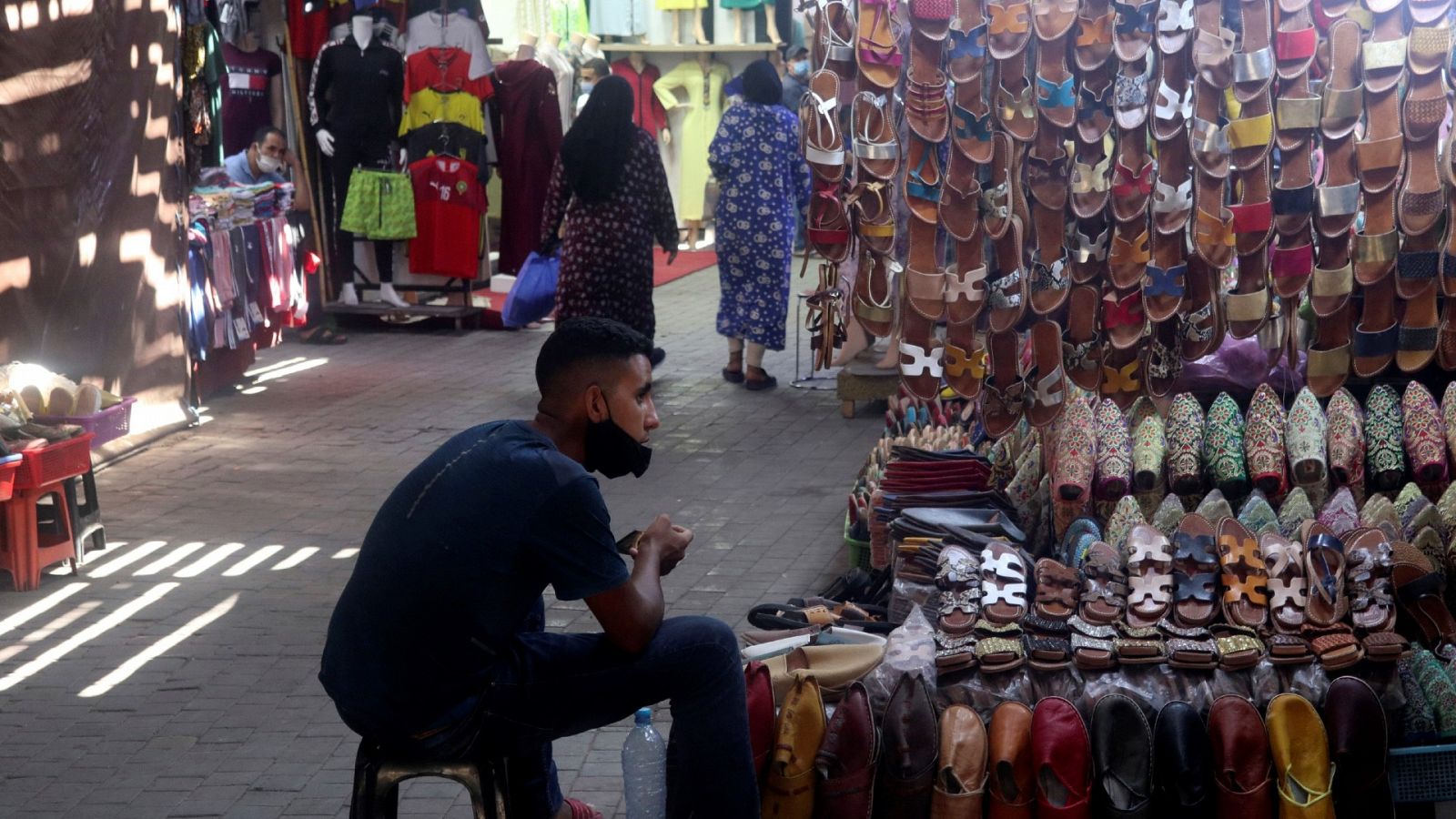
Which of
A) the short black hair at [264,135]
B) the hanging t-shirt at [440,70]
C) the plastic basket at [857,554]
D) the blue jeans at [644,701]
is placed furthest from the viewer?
the hanging t-shirt at [440,70]

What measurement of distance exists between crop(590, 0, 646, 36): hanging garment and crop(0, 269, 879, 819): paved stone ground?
5418 mm

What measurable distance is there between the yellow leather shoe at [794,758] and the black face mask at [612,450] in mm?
638

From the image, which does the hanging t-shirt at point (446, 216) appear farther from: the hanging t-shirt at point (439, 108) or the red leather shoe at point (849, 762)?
the red leather shoe at point (849, 762)

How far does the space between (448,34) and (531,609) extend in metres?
7.91

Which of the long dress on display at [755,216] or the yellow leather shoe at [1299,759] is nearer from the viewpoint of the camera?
the yellow leather shoe at [1299,759]

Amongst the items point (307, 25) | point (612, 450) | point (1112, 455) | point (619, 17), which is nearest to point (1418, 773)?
point (1112, 455)

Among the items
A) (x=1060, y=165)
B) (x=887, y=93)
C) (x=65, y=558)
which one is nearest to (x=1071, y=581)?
(x=1060, y=165)

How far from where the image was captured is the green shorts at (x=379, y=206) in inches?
410

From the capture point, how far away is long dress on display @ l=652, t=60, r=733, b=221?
1490 centimetres

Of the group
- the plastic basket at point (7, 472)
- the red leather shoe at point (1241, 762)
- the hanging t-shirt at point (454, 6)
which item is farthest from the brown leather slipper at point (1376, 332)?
the hanging t-shirt at point (454, 6)

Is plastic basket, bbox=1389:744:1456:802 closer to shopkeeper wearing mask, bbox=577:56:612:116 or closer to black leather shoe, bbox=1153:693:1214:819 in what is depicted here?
black leather shoe, bbox=1153:693:1214:819

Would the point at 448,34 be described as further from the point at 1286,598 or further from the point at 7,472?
the point at 1286,598

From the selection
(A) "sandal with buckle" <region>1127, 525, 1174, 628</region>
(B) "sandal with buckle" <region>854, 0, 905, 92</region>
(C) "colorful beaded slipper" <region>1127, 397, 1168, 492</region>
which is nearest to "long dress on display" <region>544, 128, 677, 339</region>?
(B) "sandal with buckle" <region>854, 0, 905, 92</region>

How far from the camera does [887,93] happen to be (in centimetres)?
432
